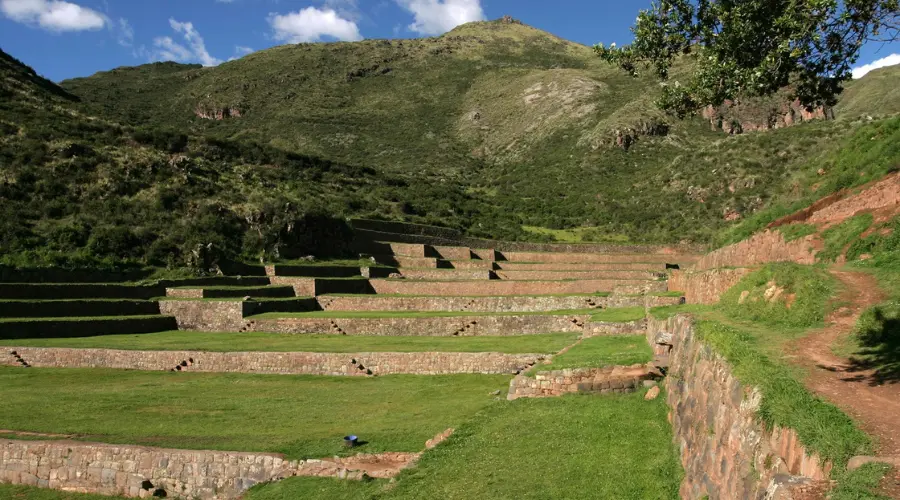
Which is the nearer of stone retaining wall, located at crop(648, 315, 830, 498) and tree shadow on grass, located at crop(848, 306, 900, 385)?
stone retaining wall, located at crop(648, 315, 830, 498)

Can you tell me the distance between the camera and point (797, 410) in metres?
4.86

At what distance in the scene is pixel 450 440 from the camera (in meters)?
10.3

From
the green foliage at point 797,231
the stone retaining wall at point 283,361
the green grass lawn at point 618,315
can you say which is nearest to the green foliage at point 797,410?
the stone retaining wall at point 283,361

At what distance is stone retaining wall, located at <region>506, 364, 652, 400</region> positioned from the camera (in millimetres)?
11406

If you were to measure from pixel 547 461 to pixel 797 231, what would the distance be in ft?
41.7

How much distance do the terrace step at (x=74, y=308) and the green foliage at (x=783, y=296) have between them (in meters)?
22.5

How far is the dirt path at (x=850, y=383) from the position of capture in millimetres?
4715

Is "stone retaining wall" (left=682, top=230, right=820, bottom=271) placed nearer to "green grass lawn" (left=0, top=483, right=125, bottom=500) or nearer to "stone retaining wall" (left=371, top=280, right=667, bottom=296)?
"stone retaining wall" (left=371, top=280, right=667, bottom=296)

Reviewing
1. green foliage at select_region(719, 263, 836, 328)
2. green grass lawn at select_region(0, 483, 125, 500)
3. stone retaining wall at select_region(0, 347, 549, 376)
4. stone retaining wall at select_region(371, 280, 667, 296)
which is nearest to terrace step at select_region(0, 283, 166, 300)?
stone retaining wall at select_region(0, 347, 549, 376)

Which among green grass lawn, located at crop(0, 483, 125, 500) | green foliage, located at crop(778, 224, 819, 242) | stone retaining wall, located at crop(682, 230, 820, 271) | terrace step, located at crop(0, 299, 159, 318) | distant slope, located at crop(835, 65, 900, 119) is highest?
Result: distant slope, located at crop(835, 65, 900, 119)

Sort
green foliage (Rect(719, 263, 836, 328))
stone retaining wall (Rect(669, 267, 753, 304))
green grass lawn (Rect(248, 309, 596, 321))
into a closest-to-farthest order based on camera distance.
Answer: green foliage (Rect(719, 263, 836, 328)) → stone retaining wall (Rect(669, 267, 753, 304)) → green grass lawn (Rect(248, 309, 596, 321))

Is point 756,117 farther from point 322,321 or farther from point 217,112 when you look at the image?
point 217,112

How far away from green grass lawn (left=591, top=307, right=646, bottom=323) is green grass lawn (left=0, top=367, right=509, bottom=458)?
14.1 feet

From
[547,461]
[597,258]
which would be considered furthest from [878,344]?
[597,258]
